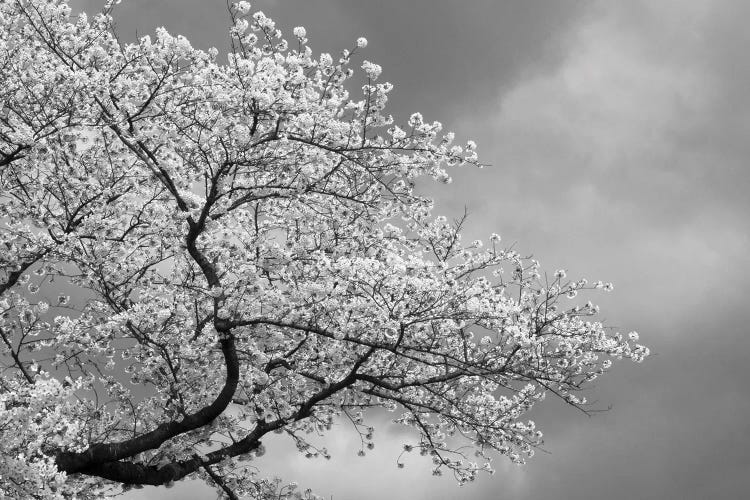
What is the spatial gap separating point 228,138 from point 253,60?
139cm

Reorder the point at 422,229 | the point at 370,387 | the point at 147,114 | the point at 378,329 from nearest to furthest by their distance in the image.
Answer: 1. the point at 378,329
2. the point at 147,114
3. the point at 370,387
4. the point at 422,229

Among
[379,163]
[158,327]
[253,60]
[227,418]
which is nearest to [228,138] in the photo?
[253,60]

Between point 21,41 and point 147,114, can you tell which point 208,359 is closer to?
point 147,114

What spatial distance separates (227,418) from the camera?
566 inches

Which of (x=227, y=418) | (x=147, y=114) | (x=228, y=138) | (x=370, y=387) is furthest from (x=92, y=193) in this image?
(x=370, y=387)

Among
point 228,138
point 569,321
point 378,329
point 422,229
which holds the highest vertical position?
point 422,229

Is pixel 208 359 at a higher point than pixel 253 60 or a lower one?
lower

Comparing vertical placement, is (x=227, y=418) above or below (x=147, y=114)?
below

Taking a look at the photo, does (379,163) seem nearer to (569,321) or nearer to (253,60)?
(253,60)

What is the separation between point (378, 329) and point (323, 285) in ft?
3.66

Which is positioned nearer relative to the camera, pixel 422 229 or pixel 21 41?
pixel 21 41

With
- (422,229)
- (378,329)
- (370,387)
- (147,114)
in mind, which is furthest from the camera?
(422,229)

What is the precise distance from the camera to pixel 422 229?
1499 centimetres

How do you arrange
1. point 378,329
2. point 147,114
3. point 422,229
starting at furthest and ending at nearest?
point 422,229 → point 147,114 → point 378,329
